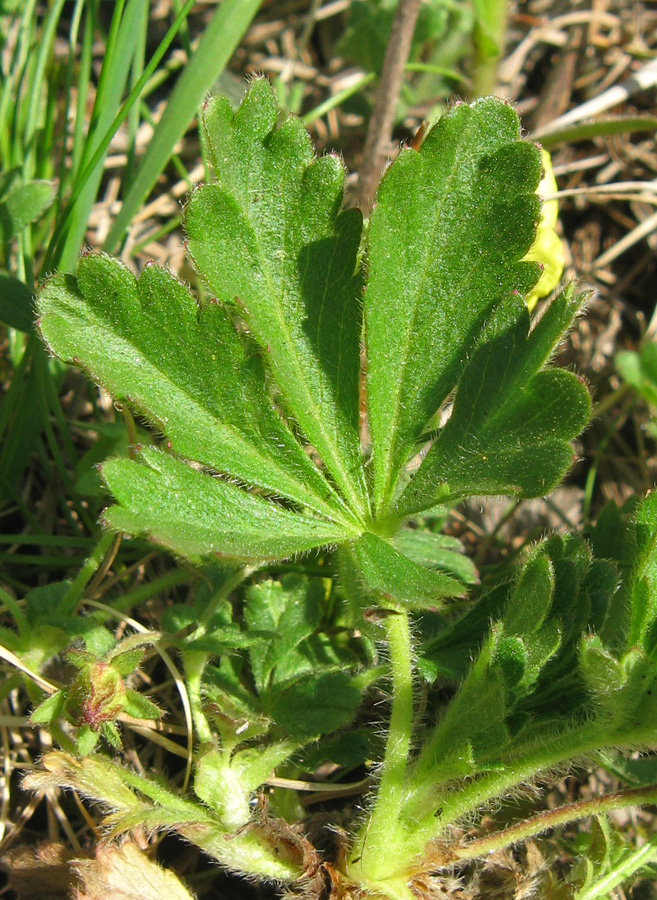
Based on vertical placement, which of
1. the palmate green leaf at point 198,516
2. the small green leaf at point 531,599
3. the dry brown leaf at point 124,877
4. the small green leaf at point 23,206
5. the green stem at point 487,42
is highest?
the green stem at point 487,42

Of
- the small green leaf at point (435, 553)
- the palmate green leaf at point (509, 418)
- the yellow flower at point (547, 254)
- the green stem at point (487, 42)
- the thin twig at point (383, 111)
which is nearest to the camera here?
the palmate green leaf at point (509, 418)

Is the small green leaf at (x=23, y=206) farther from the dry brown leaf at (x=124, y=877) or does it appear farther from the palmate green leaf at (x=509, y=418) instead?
the dry brown leaf at (x=124, y=877)

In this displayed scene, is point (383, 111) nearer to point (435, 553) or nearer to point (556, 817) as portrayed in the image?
point (435, 553)

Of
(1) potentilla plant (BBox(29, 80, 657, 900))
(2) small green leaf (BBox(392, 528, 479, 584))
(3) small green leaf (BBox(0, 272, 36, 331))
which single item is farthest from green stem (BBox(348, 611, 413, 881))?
(3) small green leaf (BBox(0, 272, 36, 331))

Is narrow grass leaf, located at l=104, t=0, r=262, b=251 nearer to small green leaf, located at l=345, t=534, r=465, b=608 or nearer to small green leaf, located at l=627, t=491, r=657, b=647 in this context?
small green leaf, located at l=345, t=534, r=465, b=608

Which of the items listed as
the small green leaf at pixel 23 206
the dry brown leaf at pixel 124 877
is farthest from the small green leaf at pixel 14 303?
the dry brown leaf at pixel 124 877

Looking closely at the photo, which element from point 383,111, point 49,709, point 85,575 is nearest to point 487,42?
point 383,111

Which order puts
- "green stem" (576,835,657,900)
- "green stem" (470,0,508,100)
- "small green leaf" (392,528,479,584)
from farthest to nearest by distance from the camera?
"green stem" (470,0,508,100)
"small green leaf" (392,528,479,584)
"green stem" (576,835,657,900)

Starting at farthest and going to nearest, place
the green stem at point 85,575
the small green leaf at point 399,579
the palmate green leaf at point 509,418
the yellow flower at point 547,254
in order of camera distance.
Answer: the yellow flower at point 547,254
the green stem at point 85,575
the palmate green leaf at point 509,418
the small green leaf at point 399,579
